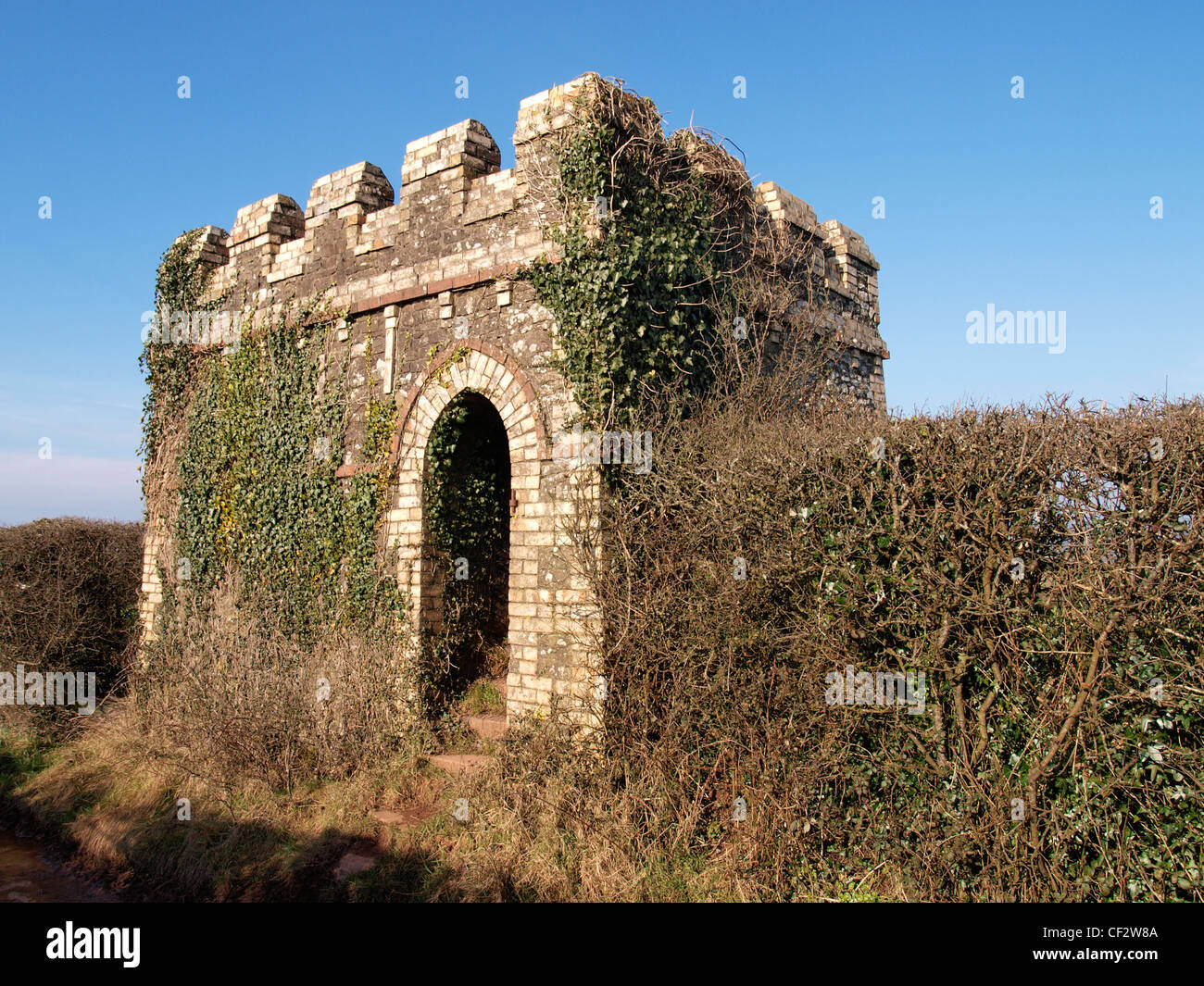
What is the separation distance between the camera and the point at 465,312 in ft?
25.8

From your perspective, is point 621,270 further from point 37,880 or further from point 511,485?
point 37,880

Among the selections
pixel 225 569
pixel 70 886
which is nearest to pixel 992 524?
pixel 70 886

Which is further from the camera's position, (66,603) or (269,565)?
(66,603)

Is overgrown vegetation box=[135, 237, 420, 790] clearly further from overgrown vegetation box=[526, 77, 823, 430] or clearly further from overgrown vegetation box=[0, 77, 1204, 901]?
overgrown vegetation box=[526, 77, 823, 430]

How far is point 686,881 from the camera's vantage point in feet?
16.7

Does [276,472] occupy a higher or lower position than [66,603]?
higher

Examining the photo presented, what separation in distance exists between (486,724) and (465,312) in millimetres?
4022

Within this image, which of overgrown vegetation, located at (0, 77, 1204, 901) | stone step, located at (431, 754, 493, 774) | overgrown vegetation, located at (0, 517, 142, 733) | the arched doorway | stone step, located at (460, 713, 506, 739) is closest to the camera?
overgrown vegetation, located at (0, 77, 1204, 901)

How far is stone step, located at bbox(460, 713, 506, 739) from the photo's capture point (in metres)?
7.36

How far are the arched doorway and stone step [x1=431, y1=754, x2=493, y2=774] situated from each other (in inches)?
34.7

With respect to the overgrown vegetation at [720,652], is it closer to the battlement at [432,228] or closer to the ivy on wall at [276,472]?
the ivy on wall at [276,472]

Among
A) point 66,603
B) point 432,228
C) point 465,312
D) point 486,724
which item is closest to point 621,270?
point 465,312

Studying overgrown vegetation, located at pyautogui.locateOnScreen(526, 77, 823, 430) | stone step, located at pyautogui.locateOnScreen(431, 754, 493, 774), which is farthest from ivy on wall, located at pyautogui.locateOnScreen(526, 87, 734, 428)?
stone step, located at pyautogui.locateOnScreen(431, 754, 493, 774)

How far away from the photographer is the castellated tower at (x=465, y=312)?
22.4ft
